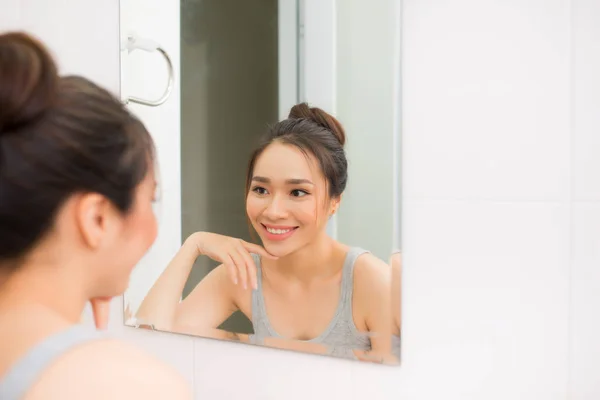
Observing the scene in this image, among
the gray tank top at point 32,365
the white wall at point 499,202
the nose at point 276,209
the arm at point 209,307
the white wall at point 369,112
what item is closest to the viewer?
the gray tank top at point 32,365

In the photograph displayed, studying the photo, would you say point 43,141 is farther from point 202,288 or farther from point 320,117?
point 202,288

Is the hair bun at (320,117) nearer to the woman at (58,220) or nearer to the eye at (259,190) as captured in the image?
the eye at (259,190)

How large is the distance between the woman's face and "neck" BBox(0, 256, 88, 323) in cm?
54

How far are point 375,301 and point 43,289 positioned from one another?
62cm

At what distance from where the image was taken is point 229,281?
1.29 meters

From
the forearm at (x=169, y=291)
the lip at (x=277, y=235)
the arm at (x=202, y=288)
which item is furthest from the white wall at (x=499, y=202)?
the forearm at (x=169, y=291)

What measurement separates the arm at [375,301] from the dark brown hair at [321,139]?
144 millimetres

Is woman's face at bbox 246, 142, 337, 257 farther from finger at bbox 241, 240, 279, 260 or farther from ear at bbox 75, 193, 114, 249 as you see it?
ear at bbox 75, 193, 114, 249

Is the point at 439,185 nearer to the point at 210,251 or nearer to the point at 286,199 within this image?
the point at 286,199

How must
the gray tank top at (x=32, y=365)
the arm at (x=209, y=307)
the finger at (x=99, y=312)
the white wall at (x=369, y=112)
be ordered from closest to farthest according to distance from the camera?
1. the gray tank top at (x=32, y=365)
2. the finger at (x=99, y=312)
3. the white wall at (x=369, y=112)
4. the arm at (x=209, y=307)

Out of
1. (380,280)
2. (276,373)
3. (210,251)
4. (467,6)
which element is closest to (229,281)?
(210,251)

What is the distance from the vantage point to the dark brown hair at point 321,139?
3.72 ft

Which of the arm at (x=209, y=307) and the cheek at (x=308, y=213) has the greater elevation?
the cheek at (x=308, y=213)

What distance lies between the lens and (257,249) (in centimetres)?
125
